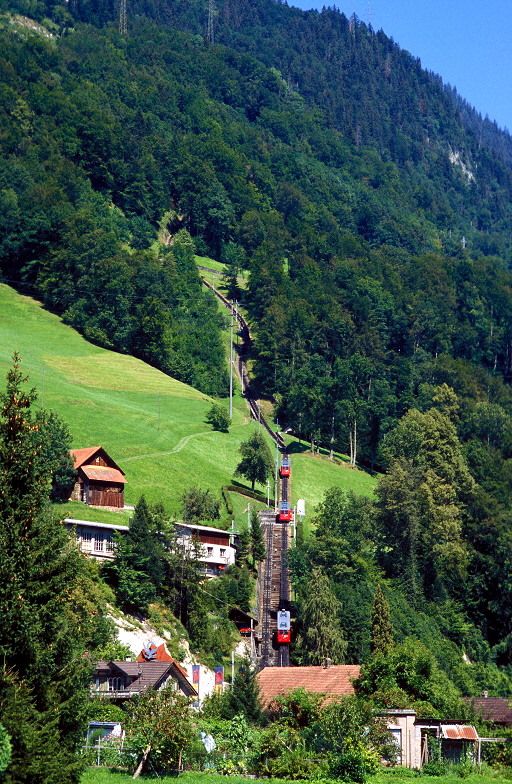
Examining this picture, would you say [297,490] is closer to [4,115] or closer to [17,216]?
[17,216]

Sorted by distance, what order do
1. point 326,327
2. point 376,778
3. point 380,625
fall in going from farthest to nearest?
point 326,327, point 380,625, point 376,778

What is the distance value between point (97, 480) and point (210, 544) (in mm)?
9071

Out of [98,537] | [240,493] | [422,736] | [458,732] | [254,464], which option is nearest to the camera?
[458,732]

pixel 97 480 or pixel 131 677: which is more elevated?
pixel 97 480

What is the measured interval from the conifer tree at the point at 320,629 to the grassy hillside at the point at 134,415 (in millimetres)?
15266

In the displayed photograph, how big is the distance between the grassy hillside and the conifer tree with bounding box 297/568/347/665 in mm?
15266

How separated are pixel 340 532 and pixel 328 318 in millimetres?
57434

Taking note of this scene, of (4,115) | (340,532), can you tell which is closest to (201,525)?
(340,532)

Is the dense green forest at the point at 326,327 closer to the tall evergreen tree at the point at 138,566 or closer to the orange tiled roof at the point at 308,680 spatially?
the tall evergreen tree at the point at 138,566

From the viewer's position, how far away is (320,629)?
225 ft

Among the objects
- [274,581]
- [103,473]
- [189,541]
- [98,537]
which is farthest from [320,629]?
[103,473]

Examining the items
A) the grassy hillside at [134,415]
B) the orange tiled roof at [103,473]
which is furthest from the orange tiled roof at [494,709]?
the orange tiled roof at [103,473]

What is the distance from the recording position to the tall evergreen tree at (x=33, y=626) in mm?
24859

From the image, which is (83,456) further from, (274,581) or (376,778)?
(376,778)
